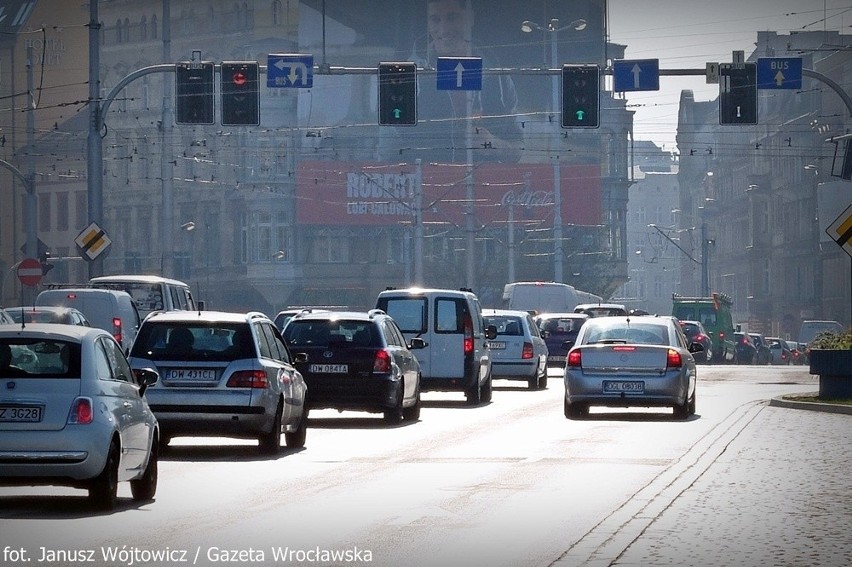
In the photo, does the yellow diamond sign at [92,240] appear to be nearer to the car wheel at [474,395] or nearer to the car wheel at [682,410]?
the car wheel at [474,395]

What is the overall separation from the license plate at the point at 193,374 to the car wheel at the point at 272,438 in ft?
2.57

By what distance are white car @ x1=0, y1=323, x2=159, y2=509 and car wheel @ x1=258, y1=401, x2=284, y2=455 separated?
5373 millimetres

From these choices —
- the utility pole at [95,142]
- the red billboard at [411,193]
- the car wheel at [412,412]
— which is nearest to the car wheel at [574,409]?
the car wheel at [412,412]

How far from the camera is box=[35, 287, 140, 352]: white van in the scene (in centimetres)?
3694

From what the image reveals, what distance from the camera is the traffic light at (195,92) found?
118ft

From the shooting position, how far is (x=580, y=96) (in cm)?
3803

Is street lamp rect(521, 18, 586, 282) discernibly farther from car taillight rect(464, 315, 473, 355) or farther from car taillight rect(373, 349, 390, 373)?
car taillight rect(373, 349, 390, 373)

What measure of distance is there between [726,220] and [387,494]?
127 metres

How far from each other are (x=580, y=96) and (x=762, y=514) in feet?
81.6

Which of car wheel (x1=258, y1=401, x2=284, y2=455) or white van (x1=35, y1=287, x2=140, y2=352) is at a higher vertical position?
white van (x1=35, y1=287, x2=140, y2=352)

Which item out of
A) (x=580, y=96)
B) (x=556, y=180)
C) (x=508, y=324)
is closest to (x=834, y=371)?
(x=580, y=96)

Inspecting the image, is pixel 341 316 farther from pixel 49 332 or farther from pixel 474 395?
pixel 49 332

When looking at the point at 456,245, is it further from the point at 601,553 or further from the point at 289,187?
the point at 601,553

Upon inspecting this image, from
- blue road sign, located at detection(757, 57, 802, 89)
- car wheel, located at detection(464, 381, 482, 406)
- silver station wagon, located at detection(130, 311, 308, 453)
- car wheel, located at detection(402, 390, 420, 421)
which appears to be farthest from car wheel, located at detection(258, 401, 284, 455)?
blue road sign, located at detection(757, 57, 802, 89)
